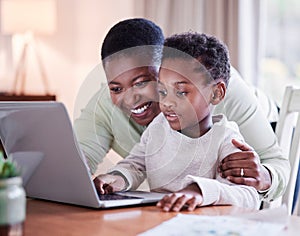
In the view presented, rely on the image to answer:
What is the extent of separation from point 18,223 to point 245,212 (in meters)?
0.43

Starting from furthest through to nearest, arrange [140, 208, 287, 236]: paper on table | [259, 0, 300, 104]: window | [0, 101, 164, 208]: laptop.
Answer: [259, 0, 300, 104]: window → [0, 101, 164, 208]: laptop → [140, 208, 287, 236]: paper on table

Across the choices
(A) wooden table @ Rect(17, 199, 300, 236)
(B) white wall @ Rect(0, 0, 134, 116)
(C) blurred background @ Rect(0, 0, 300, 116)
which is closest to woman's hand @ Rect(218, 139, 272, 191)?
(A) wooden table @ Rect(17, 199, 300, 236)

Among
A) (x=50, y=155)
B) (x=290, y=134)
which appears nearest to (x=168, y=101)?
(x=50, y=155)

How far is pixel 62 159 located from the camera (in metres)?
1.07

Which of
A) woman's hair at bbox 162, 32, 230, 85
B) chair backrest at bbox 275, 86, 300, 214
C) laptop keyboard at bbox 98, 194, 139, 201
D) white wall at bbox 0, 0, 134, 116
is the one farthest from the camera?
white wall at bbox 0, 0, 134, 116

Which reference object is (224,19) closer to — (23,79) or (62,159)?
(23,79)

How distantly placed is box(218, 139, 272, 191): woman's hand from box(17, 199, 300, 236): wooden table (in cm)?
A: 12

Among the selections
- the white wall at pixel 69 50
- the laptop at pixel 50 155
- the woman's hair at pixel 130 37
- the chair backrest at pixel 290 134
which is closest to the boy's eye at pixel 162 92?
the woman's hair at pixel 130 37

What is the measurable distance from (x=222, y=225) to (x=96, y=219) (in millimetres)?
210

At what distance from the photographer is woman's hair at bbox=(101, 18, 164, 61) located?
135cm

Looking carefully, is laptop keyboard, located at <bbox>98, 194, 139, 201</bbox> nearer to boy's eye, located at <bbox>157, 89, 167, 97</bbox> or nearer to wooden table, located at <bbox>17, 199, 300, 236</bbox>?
wooden table, located at <bbox>17, 199, 300, 236</bbox>

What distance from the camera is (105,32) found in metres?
4.16

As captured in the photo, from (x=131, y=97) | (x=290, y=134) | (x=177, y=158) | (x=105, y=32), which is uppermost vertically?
(x=131, y=97)

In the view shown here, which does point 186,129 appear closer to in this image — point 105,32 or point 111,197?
point 111,197
